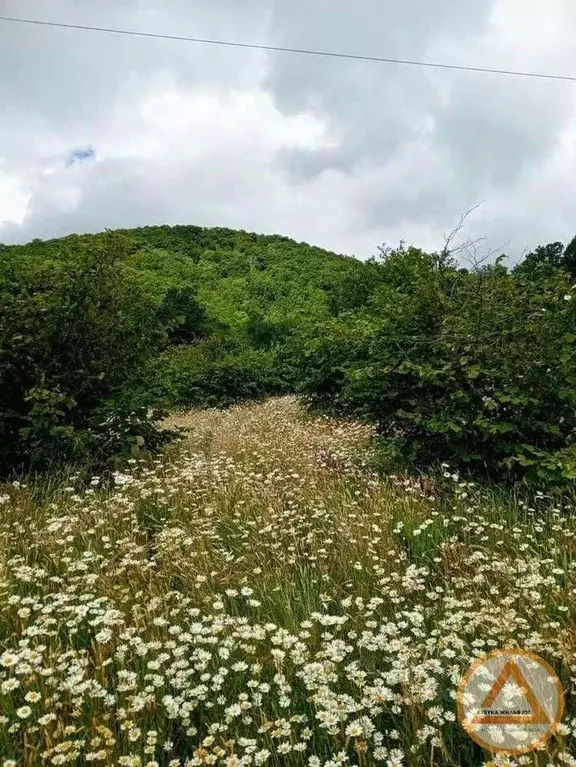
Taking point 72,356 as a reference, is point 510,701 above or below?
below

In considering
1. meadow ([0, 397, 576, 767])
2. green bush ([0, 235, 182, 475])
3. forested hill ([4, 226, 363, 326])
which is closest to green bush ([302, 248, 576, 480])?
meadow ([0, 397, 576, 767])

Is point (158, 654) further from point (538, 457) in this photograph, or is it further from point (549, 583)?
point (538, 457)

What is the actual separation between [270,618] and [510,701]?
1133 mm

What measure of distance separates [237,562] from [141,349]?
364 centimetres

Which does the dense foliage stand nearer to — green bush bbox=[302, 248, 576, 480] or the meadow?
green bush bbox=[302, 248, 576, 480]

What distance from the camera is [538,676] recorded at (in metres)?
1.95

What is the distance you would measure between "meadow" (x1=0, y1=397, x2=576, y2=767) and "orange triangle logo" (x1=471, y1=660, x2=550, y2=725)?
81mm

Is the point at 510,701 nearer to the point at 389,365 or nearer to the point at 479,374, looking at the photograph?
the point at 479,374

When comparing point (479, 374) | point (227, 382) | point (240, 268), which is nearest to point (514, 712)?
point (479, 374)

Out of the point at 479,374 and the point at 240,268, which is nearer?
the point at 479,374

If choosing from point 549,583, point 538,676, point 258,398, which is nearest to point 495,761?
point 538,676

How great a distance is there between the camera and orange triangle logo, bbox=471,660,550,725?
69.3 inches

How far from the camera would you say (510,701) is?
184 cm

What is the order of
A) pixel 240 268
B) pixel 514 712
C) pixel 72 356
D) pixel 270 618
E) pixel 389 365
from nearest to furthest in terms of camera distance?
pixel 514 712 → pixel 270 618 → pixel 389 365 → pixel 72 356 → pixel 240 268
